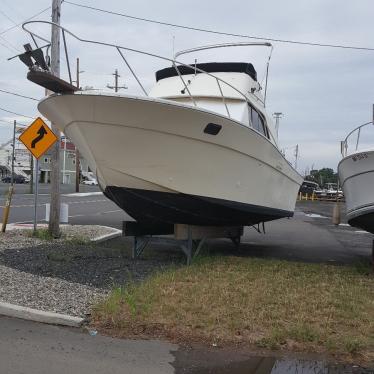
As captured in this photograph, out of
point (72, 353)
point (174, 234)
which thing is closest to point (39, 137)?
point (174, 234)

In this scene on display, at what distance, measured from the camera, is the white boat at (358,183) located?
859 cm

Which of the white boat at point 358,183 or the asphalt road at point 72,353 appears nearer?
the asphalt road at point 72,353

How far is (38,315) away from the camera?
5473 mm

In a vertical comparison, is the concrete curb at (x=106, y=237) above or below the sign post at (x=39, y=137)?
below

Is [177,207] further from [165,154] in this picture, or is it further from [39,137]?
[39,137]

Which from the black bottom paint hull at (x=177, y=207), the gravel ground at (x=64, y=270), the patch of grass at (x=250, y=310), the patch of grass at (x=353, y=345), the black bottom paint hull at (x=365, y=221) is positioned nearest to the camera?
the patch of grass at (x=353, y=345)

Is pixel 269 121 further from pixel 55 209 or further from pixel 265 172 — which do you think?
pixel 55 209

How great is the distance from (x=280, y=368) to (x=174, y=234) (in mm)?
5072

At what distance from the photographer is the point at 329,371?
443 centimetres

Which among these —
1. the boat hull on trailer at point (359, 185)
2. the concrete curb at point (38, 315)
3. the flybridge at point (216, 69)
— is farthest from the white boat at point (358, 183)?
the concrete curb at point (38, 315)

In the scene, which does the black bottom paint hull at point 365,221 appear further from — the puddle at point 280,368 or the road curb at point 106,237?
the road curb at point 106,237

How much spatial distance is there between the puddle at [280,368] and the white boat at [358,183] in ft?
15.0

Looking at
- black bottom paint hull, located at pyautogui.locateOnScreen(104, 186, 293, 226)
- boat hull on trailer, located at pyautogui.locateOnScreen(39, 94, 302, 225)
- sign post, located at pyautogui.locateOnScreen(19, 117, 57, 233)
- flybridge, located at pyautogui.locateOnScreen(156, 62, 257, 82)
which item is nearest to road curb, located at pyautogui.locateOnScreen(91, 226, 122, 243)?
sign post, located at pyautogui.locateOnScreen(19, 117, 57, 233)

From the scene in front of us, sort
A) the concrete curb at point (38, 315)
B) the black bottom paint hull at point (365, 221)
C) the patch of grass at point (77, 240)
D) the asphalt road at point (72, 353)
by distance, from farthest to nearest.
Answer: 1. the patch of grass at point (77, 240)
2. the black bottom paint hull at point (365, 221)
3. the concrete curb at point (38, 315)
4. the asphalt road at point (72, 353)
